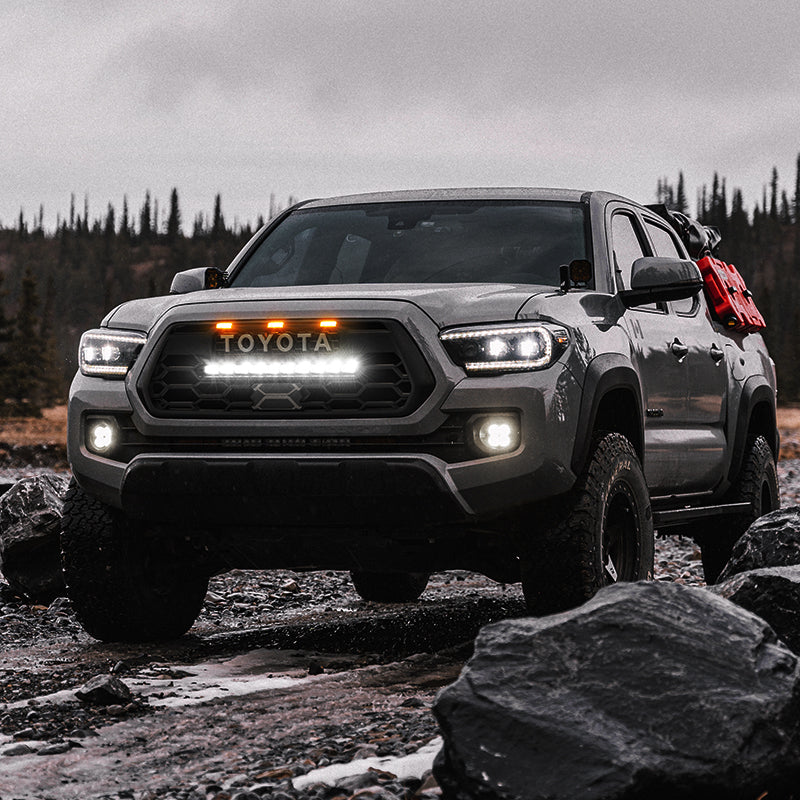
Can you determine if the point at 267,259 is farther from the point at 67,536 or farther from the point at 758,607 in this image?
the point at 758,607

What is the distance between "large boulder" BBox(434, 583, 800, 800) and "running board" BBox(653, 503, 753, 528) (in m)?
2.91

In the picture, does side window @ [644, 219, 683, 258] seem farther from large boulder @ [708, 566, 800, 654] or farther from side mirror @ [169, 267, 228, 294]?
large boulder @ [708, 566, 800, 654]

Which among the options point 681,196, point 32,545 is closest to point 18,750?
point 32,545

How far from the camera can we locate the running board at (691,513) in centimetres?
646

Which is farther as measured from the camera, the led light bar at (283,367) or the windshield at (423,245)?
the windshield at (423,245)

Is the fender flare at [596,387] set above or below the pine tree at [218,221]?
below

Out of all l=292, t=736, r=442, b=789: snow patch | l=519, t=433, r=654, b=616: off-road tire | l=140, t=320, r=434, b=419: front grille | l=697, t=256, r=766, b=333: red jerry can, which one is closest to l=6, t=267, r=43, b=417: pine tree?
l=697, t=256, r=766, b=333: red jerry can

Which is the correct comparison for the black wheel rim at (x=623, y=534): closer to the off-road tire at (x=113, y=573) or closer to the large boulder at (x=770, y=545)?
the large boulder at (x=770, y=545)

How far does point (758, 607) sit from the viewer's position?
428 centimetres

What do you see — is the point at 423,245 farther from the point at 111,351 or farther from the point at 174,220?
the point at 174,220

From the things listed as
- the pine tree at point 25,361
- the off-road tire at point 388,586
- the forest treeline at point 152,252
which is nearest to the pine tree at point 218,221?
the forest treeline at point 152,252

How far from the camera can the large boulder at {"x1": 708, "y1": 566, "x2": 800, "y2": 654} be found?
4246mm

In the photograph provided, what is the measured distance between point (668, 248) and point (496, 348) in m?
3.04

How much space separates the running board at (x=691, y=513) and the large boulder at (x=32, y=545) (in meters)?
3.52
